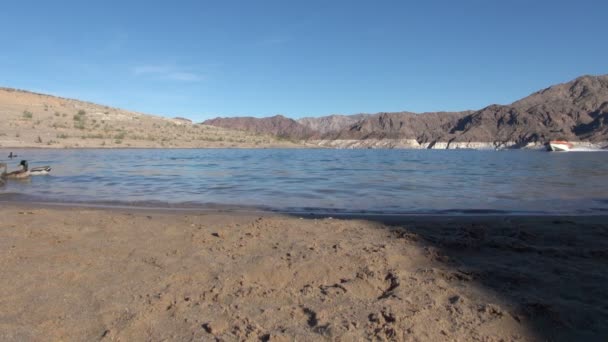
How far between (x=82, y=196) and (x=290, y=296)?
8.25m

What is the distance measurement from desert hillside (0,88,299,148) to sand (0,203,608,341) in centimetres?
3339

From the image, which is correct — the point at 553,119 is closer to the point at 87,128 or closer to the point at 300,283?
the point at 87,128

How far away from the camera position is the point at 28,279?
3.52 metres

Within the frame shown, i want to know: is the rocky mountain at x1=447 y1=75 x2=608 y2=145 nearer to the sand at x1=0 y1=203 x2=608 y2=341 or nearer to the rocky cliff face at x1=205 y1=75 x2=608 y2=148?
the rocky cliff face at x1=205 y1=75 x2=608 y2=148

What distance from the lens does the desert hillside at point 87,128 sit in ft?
115

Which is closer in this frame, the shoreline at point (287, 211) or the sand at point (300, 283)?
the sand at point (300, 283)

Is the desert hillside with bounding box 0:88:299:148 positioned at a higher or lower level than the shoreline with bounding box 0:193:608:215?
higher

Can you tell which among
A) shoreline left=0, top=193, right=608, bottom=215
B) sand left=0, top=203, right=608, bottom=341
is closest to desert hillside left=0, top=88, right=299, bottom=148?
shoreline left=0, top=193, right=608, bottom=215

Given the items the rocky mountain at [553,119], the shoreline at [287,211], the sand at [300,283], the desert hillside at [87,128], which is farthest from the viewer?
the rocky mountain at [553,119]

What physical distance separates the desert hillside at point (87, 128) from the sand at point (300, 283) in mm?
33388

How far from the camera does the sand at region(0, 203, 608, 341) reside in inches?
107

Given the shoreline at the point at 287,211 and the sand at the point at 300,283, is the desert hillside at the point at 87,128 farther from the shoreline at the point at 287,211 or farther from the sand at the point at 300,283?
the sand at the point at 300,283

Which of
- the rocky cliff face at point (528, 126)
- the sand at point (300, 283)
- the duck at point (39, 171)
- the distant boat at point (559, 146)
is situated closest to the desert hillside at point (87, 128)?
the duck at point (39, 171)

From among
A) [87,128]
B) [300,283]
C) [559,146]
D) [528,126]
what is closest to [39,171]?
[300,283]
